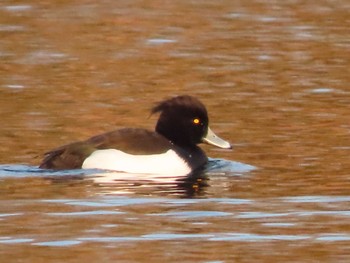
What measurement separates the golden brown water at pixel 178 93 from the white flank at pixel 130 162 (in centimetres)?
29

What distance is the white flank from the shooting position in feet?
44.2

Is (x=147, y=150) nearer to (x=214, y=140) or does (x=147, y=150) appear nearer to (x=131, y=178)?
(x=131, y=178)

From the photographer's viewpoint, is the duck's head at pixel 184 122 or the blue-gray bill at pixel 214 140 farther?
the blue-gray bill at pixel 214 140

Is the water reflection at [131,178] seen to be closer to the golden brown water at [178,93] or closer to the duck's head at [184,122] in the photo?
the golden brown water at [178,93]

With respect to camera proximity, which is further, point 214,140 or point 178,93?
point 178,93

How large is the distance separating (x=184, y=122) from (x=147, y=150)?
2.49 feet

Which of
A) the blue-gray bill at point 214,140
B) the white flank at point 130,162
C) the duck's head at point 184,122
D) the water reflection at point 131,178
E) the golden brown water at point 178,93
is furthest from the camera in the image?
the blue-gray bill at point 214,140

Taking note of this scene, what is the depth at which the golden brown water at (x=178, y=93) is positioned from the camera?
10.2m

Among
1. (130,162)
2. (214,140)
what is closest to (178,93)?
A: (214,140)

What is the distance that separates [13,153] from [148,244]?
15.2 feet

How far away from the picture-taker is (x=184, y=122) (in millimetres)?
14250

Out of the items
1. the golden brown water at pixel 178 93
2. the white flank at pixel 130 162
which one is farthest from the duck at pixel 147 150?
the golden brown water at pixel 178 93

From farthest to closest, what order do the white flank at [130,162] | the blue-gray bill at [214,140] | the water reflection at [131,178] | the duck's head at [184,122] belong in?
1. the blue-gray bill at [214,140]
2. the duck's head at [184,122]
3. the white flank at [130,162]
4. the water reflection at [131,178]

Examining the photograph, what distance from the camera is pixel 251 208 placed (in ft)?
37.6
